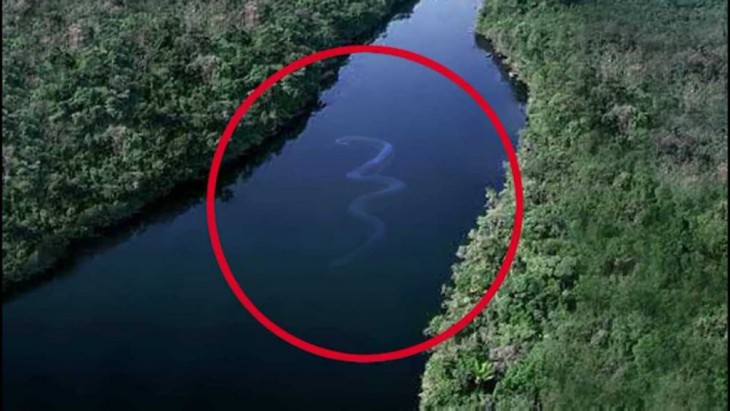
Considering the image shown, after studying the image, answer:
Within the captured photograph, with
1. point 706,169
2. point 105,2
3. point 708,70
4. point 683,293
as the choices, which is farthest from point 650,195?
point 105,2

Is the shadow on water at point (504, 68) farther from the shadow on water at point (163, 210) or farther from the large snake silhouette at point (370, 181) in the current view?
the shadow on water at point (163, 210)

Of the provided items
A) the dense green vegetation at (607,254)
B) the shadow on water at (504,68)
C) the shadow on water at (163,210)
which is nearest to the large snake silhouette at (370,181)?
the shadow on water at (163,210)

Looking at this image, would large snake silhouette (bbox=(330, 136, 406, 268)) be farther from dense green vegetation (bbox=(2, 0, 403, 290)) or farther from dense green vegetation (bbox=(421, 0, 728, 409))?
dense green vegetation (bbox=(2, 0, 403, 290))

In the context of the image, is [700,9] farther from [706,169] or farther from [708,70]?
[706,169]

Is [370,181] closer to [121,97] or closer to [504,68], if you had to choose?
[121,97]

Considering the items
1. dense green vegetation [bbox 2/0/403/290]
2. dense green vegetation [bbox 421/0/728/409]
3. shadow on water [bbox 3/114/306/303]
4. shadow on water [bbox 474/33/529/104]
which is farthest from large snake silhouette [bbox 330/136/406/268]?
shadow on water [bbox 474/33/529/104]

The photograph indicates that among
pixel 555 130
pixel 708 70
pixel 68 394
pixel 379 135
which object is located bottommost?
pixel 68 394

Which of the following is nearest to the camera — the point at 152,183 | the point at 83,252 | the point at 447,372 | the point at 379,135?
the point at 447,372
